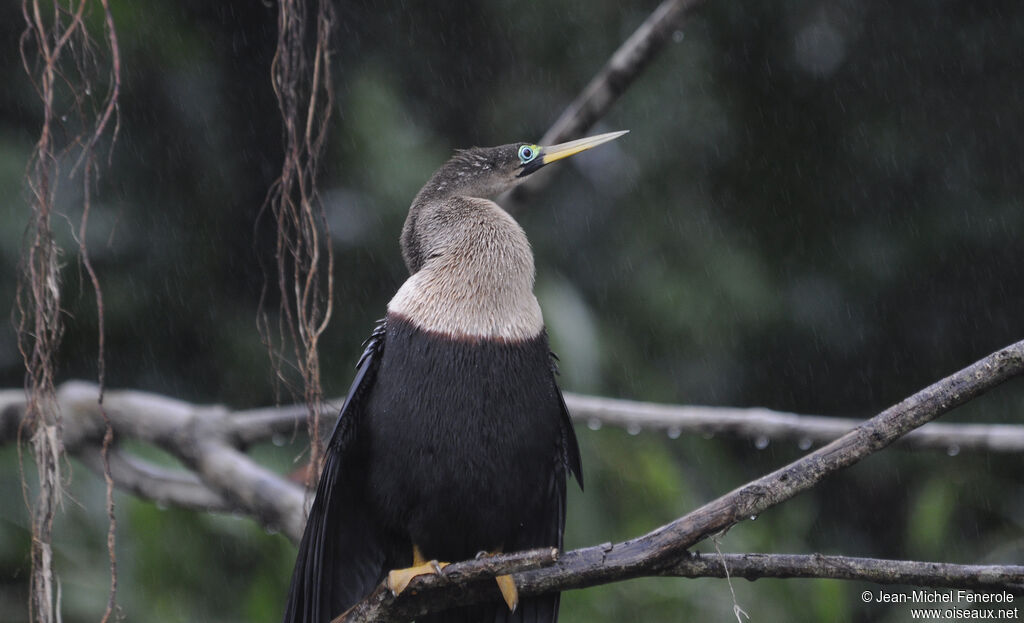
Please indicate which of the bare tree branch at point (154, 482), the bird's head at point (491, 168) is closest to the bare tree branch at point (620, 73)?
the bird's head at point (491, 168)

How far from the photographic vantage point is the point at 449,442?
2.07m

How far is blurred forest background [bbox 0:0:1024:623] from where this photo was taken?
4688 mm

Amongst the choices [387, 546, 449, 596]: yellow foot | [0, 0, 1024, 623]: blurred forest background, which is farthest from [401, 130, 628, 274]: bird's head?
[0, 0, 1024, 623]: blurred forest background

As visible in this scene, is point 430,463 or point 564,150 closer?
point 430,463

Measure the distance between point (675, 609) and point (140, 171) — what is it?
10.3 ft

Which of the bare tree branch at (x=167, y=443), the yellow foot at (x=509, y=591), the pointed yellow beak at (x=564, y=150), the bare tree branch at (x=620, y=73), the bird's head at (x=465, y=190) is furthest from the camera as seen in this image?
the bare tree branch at (x=620, y=73)

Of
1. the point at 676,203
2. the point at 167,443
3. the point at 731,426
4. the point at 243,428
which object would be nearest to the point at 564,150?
the point at 731,426

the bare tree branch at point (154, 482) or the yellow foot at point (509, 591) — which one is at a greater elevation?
the bare tree branch at point (154, 482)

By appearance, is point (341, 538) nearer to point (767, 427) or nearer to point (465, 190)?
point (465, 190)

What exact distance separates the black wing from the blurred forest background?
2.21 meters

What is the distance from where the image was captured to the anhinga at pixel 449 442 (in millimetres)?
2082

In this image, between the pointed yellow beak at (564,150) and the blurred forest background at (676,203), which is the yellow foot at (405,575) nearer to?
the pointed yellow beak at (564,150)

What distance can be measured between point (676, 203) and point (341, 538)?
10.9ft

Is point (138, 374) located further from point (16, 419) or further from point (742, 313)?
point (742, 313)
